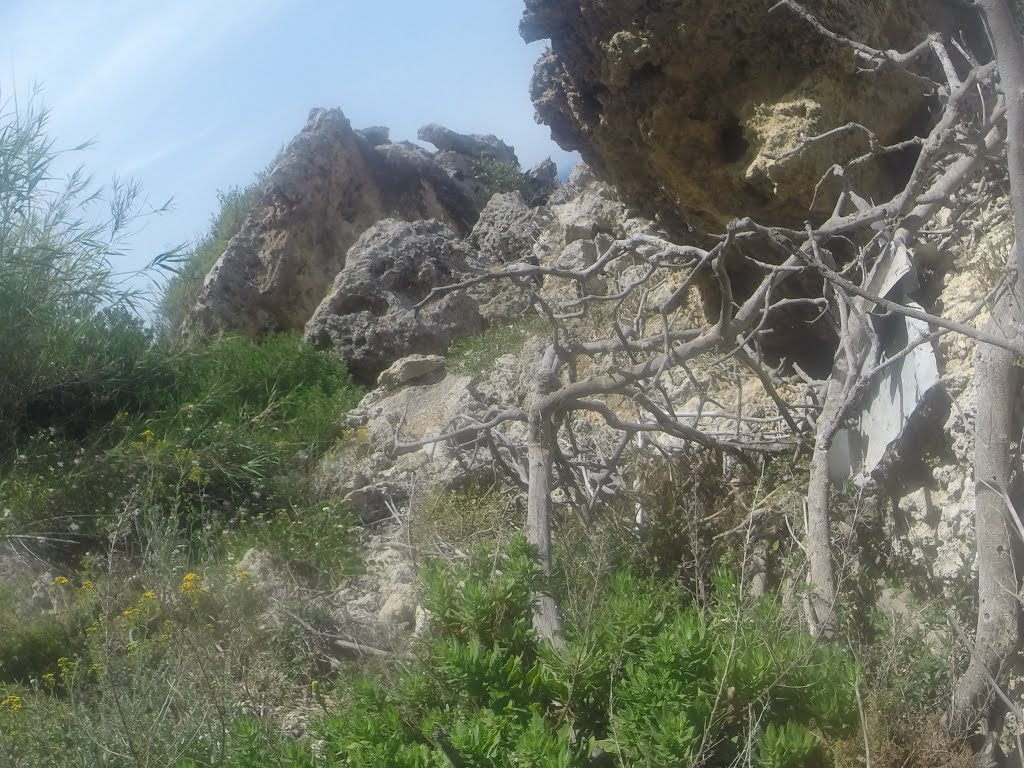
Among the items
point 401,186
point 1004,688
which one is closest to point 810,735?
point 1004,688

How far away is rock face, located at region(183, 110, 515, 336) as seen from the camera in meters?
11.3

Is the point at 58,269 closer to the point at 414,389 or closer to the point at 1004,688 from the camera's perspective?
the point at 414,389

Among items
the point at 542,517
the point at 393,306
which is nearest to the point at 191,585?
the point at 542,517

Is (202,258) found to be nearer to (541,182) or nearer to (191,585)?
(541,182)


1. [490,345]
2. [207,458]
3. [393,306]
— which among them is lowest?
[207,458]

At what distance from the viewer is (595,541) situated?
4.11 m

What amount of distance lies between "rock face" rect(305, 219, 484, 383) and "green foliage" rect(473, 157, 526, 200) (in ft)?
15.2

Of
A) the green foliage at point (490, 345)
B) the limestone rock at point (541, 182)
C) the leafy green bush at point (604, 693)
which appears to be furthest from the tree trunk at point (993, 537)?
the limestone rock at point (541, 182)

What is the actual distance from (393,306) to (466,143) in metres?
7.16

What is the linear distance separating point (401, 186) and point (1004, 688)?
37.7 ft

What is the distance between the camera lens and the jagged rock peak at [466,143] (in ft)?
52.1

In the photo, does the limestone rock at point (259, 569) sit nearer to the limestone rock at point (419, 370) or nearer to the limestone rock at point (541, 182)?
the limestone rock at point (419, 370)

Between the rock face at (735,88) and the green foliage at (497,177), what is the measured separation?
899 centimetres

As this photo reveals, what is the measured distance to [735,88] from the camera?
17.0 ft
